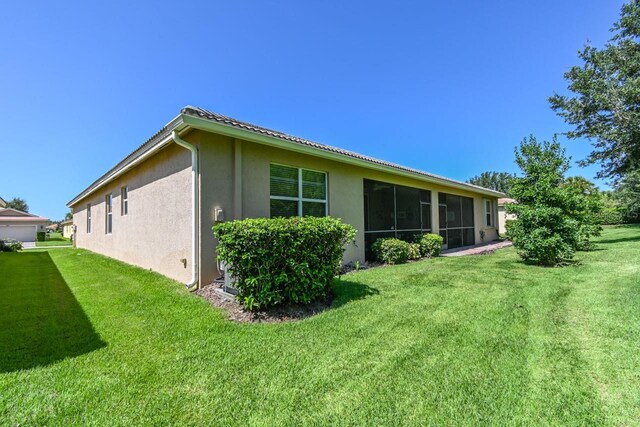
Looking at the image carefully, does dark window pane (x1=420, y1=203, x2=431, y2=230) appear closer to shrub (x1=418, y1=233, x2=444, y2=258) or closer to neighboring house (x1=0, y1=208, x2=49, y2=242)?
shrub (x1=418, y1=233, x2=444, y2=258)

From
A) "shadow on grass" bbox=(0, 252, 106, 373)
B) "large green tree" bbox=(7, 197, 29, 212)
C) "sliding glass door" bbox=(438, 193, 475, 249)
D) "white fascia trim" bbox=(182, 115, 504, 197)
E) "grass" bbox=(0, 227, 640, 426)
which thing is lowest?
Result: "grass" bbox=(0, 227, 640, 426)

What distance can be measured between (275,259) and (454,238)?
12.1 m

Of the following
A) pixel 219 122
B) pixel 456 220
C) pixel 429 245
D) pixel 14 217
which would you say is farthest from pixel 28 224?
pixel 456 220

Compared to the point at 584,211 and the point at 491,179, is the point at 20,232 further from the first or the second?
the point at 491,179

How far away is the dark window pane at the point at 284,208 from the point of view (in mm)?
6570

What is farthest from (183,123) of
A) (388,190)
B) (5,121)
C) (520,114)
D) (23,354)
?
(520,114)

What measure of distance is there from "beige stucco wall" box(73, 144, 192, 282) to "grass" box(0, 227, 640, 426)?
1388 mm

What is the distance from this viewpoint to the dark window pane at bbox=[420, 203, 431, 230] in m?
11.6

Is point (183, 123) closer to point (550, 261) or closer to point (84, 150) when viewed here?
point (550, 261)

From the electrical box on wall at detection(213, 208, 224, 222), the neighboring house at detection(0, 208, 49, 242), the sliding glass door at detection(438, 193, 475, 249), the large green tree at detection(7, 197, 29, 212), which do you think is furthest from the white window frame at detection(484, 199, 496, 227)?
the large green tree at detection(7, 197, 29, 212)

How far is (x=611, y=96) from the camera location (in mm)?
14320

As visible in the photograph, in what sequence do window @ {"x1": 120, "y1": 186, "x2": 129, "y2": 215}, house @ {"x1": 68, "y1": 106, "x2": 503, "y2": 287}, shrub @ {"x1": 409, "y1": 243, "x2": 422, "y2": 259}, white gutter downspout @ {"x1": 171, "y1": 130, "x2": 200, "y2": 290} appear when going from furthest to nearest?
window @ {"x1": 120, "y1": 186, "x2": 129, "y2": 215} < shrub @ {"x1": 409, "y1": 243, "x2": 422, "y2": 259} < house @ {"x1": 68, "y1": 106, "x2": 503, "y2": 287} < white gutter downspout @ {"x1": 171, "y1": 130, "x2": 200, "y2": 290}

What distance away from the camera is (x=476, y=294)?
5160 mm

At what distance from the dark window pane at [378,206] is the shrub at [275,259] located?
15.5 ft
